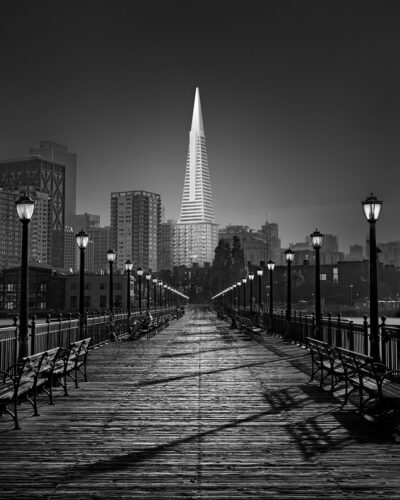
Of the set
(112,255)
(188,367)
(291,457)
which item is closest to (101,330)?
(112,255)

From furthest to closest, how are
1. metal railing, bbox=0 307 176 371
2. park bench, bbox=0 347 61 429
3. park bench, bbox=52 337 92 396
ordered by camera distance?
metal railing, bbox=0 307 176 371, park bench, bbox=52 337 92 396, park bench, bbox=0 347 61 429

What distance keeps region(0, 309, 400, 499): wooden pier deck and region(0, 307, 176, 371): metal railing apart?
7.82ft

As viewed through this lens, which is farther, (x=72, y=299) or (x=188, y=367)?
(x=72, y=299)

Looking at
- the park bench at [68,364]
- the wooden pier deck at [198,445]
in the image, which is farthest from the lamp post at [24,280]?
the wooden pier deck at [198,445]

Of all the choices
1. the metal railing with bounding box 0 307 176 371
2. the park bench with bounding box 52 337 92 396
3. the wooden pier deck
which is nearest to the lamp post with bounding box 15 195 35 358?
the metal railing with bounding box 0 307 176 371

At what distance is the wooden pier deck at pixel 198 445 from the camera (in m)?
6.58

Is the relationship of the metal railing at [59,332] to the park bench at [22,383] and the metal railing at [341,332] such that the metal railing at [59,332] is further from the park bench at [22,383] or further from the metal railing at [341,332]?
the metal railing at [341,332]

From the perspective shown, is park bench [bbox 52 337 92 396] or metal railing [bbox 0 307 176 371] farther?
metal railing [bbox 0 307 176 371]

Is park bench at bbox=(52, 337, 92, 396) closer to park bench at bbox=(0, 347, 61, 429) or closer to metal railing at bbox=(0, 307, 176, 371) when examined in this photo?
park bench at bbox=(0, 347, 61, 429)

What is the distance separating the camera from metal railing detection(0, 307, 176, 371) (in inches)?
609

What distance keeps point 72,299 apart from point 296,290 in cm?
7200

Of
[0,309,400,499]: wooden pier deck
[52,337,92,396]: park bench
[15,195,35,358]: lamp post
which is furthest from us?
[15,195,35,358]: lamp post

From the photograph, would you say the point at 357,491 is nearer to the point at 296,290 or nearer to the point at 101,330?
the point at 101,330

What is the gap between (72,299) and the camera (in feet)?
467
